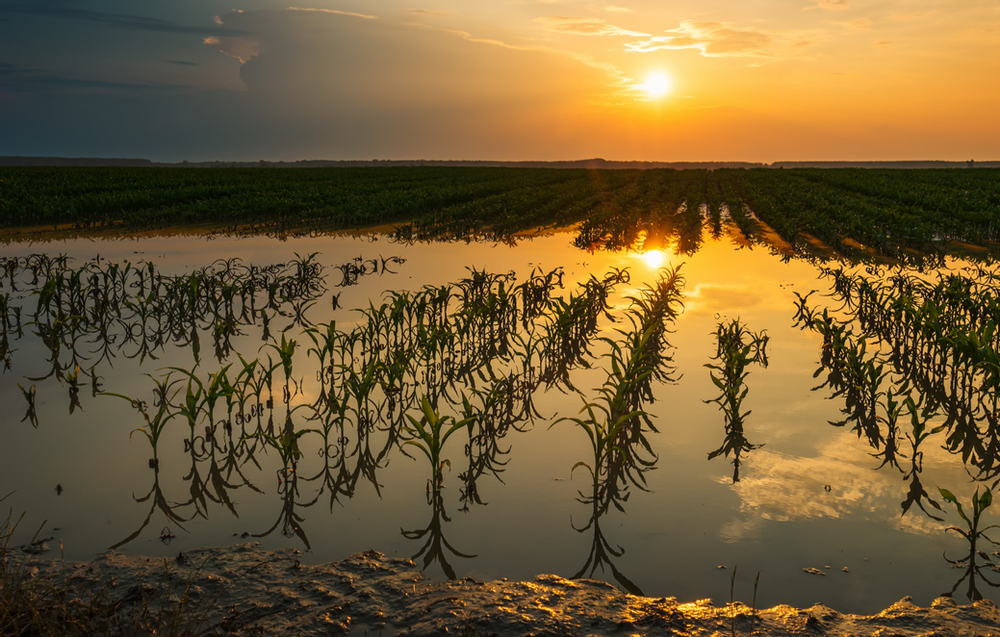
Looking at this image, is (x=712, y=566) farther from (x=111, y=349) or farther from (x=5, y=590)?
(x=111, y=349)

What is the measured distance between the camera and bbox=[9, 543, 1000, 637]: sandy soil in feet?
8.67

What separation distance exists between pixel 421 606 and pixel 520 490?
137 centimetres

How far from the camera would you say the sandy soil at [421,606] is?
264 cm

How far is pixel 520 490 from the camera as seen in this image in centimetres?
405

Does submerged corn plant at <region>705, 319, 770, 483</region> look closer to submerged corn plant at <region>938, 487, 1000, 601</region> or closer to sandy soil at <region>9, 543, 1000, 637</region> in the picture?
submerged corn plant at <region>938, 487, 1000, 601</region>

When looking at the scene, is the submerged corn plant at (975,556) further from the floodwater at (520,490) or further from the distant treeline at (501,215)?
the distant treeline at (501,215)

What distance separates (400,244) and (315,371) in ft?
32.7

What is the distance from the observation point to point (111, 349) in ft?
23.4

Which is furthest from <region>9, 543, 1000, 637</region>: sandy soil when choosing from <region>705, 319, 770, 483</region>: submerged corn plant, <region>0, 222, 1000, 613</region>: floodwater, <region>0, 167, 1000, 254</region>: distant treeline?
<region>0, 167, 1000, 254</region>: distant treeline

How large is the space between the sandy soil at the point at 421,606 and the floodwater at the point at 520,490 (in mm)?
176

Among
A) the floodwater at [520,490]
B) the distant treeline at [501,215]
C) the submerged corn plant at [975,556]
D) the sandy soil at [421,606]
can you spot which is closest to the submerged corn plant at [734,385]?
the floodwater at [520,490]

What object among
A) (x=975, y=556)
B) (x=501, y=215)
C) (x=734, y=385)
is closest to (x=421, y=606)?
(x=975, y=556)

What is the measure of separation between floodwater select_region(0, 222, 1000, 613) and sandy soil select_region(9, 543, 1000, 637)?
176mm

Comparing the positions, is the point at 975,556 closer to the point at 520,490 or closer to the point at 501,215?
the point at 520,490
